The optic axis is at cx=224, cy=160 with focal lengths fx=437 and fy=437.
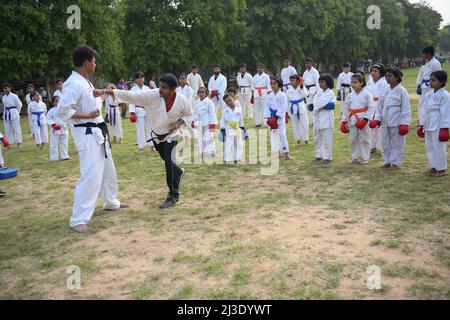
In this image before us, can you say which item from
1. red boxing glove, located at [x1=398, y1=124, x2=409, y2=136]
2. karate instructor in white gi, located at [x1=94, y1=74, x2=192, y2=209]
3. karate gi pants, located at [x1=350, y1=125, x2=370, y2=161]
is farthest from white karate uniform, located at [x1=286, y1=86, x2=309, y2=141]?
karate instructor in white gi, located at [x1=94, y1=74, x2=192, y2=209]

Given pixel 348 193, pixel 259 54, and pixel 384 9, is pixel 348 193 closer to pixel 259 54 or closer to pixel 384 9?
→ pixel 259 54

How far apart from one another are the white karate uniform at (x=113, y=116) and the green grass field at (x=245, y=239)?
454 cm

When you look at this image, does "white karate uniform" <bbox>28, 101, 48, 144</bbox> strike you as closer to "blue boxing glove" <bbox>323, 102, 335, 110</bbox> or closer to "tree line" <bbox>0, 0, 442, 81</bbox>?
"blue boxing glove" <bbox>323, 102, 335, 110</bbox>

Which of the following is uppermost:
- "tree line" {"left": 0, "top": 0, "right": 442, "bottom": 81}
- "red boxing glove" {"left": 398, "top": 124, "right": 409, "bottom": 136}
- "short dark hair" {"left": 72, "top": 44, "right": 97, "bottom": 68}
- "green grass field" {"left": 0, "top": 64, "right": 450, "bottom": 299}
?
"tree line" {"left": 0, "top": 0, "right": 442, "bottom": 81}

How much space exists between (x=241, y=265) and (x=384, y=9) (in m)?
61.0

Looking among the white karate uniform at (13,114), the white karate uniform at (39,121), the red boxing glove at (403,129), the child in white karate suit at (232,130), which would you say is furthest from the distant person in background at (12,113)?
the red boxing glove at (403,129)

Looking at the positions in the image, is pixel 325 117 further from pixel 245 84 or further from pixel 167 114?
pixel 245 84

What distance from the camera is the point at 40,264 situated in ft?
14.8

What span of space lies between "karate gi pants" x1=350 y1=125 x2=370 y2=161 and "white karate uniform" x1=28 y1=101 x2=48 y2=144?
877 cm

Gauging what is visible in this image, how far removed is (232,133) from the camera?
29.7 ft

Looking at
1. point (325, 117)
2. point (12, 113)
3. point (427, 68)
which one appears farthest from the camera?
point (12, 113)

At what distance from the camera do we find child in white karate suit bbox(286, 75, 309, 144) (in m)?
10.7

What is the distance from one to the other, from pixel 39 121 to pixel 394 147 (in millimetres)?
9650

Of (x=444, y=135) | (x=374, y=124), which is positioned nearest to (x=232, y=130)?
(x=374, y=124)
